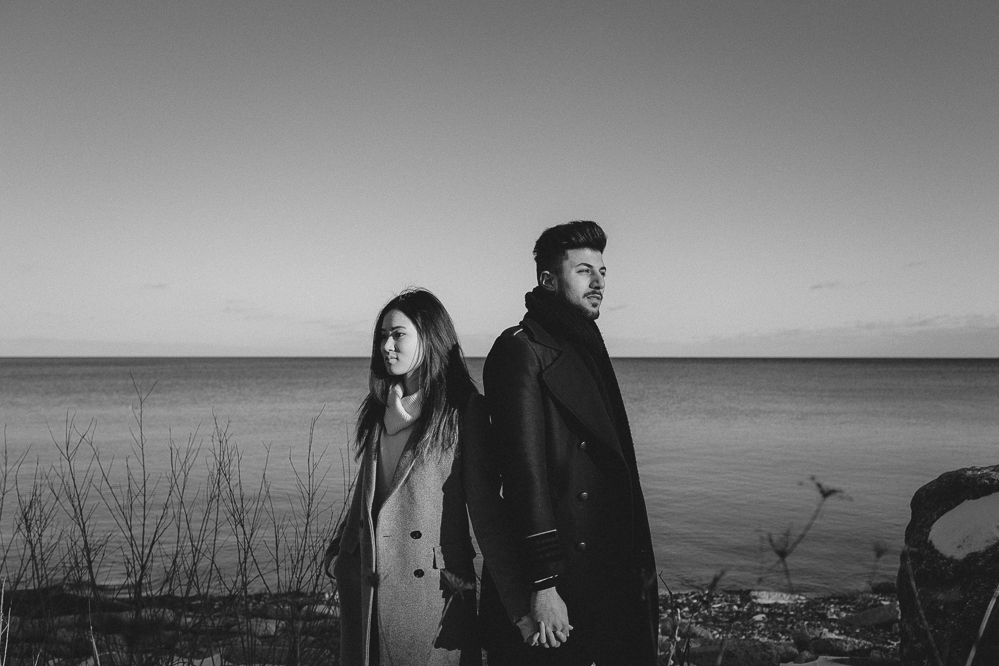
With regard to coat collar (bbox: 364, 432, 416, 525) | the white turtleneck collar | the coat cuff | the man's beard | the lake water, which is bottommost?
the lake water

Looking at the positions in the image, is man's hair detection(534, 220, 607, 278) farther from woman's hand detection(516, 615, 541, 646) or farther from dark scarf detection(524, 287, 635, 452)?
woman's hand detection(516, 615, 541, 646)

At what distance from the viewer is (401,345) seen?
8.77 feet

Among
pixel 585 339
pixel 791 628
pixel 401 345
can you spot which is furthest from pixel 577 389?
pixel 791 628

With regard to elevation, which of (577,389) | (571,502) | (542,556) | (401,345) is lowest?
(542,556)

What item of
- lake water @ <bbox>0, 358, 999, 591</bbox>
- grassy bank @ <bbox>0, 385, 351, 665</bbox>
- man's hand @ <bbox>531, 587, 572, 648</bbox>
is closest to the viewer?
man's hand @ <bbox>531, 587, 572, 648</bbox>

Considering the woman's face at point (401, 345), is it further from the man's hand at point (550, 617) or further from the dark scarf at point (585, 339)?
the man's hand at point (550, 617)

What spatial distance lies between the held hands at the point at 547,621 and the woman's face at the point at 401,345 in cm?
91

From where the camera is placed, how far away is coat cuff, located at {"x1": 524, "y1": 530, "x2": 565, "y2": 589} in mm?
2252

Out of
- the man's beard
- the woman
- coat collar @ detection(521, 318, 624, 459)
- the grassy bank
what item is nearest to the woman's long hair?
the woman

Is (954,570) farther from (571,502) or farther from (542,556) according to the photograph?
(542,556)

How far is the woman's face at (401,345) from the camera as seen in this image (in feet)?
8.77

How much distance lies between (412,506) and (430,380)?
444mm

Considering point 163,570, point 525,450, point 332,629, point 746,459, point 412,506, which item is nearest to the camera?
point 525,450

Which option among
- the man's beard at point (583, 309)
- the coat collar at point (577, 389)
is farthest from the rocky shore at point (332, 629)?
the man's beard at point (583, 309)
